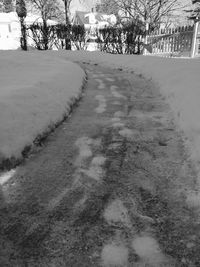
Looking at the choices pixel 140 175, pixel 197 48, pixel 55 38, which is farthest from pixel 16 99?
pixel 55 38

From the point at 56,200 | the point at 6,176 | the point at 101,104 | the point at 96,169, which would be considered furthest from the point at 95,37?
the point at 56,200

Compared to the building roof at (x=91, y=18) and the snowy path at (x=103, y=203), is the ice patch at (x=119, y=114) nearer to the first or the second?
the snowy path at (x=103, y=203)

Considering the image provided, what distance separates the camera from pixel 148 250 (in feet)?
5.40

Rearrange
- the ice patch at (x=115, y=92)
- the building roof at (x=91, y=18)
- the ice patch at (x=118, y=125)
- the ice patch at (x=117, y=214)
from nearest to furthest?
the ice patch at (x=117, y=214)
the ice patch at (x=118, y=125)
the ice patch at (x=115, y=92)
the building roof at (x=91, y=18)

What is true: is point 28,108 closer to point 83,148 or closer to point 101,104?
point 83,148

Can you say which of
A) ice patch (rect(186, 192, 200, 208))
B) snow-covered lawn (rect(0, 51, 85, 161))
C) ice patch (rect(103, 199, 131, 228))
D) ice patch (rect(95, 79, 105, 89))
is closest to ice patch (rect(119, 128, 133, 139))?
snow-covered lawn (rect(0, 51, 85, 161))

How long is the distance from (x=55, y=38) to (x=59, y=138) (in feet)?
57.6

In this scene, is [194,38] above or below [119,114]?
above

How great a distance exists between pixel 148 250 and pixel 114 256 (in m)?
0.21

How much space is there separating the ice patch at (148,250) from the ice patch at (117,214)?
16 centimetres

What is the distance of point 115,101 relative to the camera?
5230 mm

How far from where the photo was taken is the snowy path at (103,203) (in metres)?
1.63

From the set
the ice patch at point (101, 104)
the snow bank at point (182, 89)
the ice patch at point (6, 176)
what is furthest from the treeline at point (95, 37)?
the ice patch at point (6, 176)

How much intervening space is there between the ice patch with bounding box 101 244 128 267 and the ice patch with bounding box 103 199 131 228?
0.73 feet
